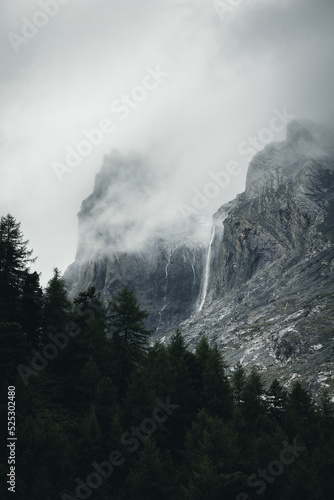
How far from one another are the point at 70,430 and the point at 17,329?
8.19 m

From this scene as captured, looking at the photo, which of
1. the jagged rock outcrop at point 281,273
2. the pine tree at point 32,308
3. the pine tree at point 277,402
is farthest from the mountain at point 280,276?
the pine tree at point 32,308

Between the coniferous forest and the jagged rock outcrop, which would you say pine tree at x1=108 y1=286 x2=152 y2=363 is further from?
the jagged rock outcrop

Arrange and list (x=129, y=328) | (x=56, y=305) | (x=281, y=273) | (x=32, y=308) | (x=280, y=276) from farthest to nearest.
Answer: (x=281, y=273)
(x=280, y=276)
(x=56, y=305)
(x=32, y=308)
(x=129, y=328)

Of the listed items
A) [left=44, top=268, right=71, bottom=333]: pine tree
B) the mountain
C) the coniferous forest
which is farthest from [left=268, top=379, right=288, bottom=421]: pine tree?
the mountain

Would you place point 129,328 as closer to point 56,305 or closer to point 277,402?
point 56,305

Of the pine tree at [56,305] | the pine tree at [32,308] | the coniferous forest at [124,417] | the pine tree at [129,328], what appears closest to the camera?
the coniferous forest at [124,417]

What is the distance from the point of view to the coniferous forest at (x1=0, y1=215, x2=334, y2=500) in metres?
25.2

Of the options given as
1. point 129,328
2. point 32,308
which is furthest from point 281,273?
point 32,308

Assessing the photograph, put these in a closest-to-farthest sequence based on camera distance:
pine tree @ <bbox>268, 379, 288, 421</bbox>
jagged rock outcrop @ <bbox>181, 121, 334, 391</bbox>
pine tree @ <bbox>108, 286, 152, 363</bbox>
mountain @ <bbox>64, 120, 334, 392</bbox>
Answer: pine tree @ <bbox>108, 286, 152, 363</bbox> < pine tree @ <bbox>268, 379, 288, 421</bbox> < mountain @ <bbox>64, 120, 334, 392</bbox> < jagged rock outcrop @ <bbox>181, 121, 334, 391</bbox>

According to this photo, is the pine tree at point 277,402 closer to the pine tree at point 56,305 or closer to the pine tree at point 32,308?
the pine tree at point 56,305

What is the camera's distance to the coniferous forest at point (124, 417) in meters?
25.2

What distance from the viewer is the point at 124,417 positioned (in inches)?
1236

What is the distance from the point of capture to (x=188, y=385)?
123 feet

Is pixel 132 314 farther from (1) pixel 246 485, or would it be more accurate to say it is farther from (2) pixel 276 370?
(2) pixel 276 370
